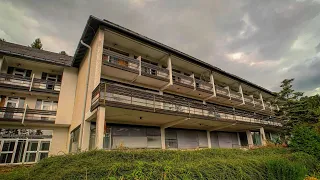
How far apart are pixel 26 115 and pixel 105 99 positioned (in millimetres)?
8949

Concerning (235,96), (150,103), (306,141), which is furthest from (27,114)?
(235,96)

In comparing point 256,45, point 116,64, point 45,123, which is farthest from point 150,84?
point 256,45

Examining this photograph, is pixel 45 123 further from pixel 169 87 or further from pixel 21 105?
pixel 169 87

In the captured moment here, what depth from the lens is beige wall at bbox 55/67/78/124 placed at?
15.2 metres

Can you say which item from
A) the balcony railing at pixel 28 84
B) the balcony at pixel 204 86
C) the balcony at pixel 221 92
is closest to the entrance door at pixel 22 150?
the balcony railing at pixel 28 84

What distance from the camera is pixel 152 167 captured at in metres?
4.96

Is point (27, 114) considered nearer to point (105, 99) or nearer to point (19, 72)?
point (19, 72)

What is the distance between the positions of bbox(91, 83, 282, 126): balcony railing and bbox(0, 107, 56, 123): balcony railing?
6619 mm

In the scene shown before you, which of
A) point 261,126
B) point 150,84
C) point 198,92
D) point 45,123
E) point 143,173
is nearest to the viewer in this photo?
point 143,173

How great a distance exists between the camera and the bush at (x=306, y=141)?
12.3 m

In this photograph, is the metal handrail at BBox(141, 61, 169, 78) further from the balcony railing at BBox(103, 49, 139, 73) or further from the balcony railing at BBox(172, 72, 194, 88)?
the balcony railing at BBox(172, 72, 194, 88)

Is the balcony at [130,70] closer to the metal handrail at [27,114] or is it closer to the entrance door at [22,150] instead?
the metal handrail at [27,114]

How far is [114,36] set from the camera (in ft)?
44.4

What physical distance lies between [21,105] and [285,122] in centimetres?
3273
